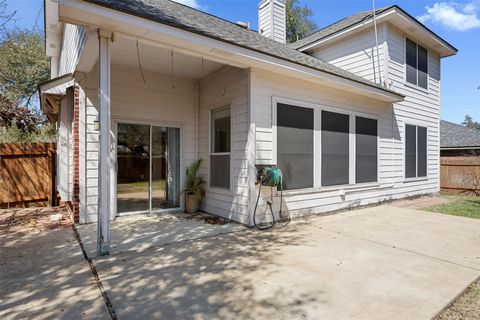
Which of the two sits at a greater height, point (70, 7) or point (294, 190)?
point (70, 7)

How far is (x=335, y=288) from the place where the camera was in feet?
9.50

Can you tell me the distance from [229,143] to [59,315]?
421 centimetres

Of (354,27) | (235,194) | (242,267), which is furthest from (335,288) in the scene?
(354,27)

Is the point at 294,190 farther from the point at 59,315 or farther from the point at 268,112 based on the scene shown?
the point at 59,315

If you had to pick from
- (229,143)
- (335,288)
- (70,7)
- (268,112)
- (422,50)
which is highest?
(422,50)

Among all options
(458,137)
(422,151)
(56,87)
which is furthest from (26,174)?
(458,137)

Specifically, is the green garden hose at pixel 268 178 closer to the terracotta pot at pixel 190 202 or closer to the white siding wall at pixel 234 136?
the white siding wall at pixel 234 136

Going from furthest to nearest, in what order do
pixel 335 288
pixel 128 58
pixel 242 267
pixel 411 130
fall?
pixel 411 130
pixel 128 58
pixel 242 267
pixel 335 288

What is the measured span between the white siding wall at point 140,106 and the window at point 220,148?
0.70m

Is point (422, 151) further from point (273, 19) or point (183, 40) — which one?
point (183, 40)

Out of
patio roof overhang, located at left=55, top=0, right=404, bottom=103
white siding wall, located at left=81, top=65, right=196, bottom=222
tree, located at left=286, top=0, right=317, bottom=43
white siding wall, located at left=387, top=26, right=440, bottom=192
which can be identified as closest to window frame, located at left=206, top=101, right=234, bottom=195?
white siding wall, located at left=81, top=65, right=196, bottom=222

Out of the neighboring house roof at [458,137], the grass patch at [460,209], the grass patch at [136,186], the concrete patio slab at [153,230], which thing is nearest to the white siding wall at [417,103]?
the grass patch at [460,209]

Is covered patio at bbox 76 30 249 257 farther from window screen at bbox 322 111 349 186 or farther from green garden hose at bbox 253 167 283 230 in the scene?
window screen at bbox 322 111 349 186

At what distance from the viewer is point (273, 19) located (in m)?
9.69
